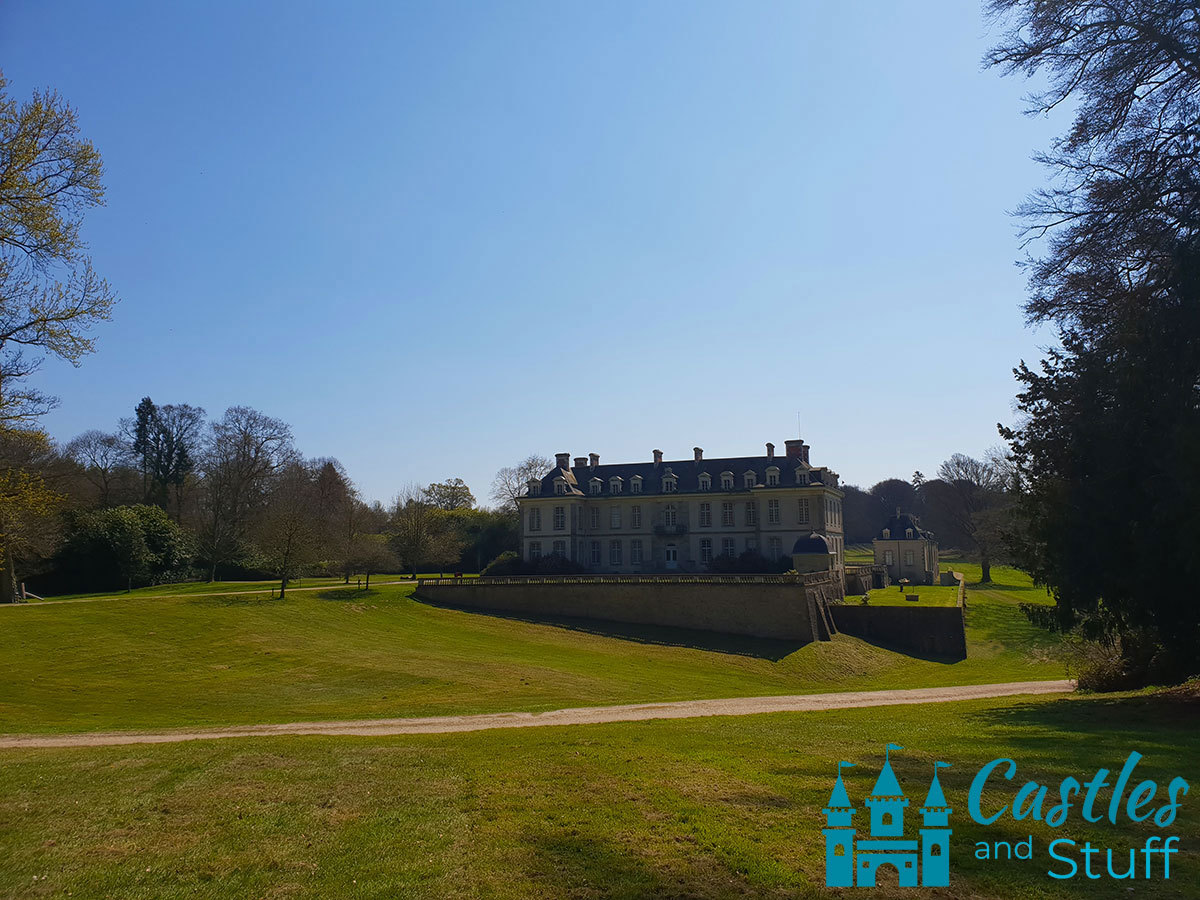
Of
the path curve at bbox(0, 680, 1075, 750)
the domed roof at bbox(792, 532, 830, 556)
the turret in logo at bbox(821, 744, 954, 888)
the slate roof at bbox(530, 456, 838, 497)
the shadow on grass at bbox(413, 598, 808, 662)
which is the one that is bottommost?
the shadow on grass at bbox(413, 598, 808, 662)

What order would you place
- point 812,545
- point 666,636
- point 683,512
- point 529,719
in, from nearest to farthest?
point 529,719, point 666,636, point 812,545, point 683,512

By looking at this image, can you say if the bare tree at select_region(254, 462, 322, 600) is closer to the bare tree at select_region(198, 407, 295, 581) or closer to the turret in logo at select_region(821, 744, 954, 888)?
the bare tree at select_region(198, 407, 295, 581)

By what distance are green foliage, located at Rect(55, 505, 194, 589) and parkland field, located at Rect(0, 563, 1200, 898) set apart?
24.1m

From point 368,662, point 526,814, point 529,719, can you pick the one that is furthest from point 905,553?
point 526,814

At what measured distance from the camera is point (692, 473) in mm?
57000

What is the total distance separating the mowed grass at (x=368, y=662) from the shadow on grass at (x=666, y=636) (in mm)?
166

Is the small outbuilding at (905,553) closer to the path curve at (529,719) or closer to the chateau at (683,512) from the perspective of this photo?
the chateau at (683,512)

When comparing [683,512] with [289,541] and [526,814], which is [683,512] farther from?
Result: [526,814]

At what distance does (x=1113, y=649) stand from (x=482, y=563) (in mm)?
52303

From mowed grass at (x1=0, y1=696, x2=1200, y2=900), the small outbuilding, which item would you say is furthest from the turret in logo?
the small outbuilding

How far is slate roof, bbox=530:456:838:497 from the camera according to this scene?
173 feet

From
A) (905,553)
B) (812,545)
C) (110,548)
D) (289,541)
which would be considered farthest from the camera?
(905,553)

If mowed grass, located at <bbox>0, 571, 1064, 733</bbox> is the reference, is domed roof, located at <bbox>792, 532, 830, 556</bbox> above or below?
above

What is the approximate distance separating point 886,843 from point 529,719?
38.0 feet
